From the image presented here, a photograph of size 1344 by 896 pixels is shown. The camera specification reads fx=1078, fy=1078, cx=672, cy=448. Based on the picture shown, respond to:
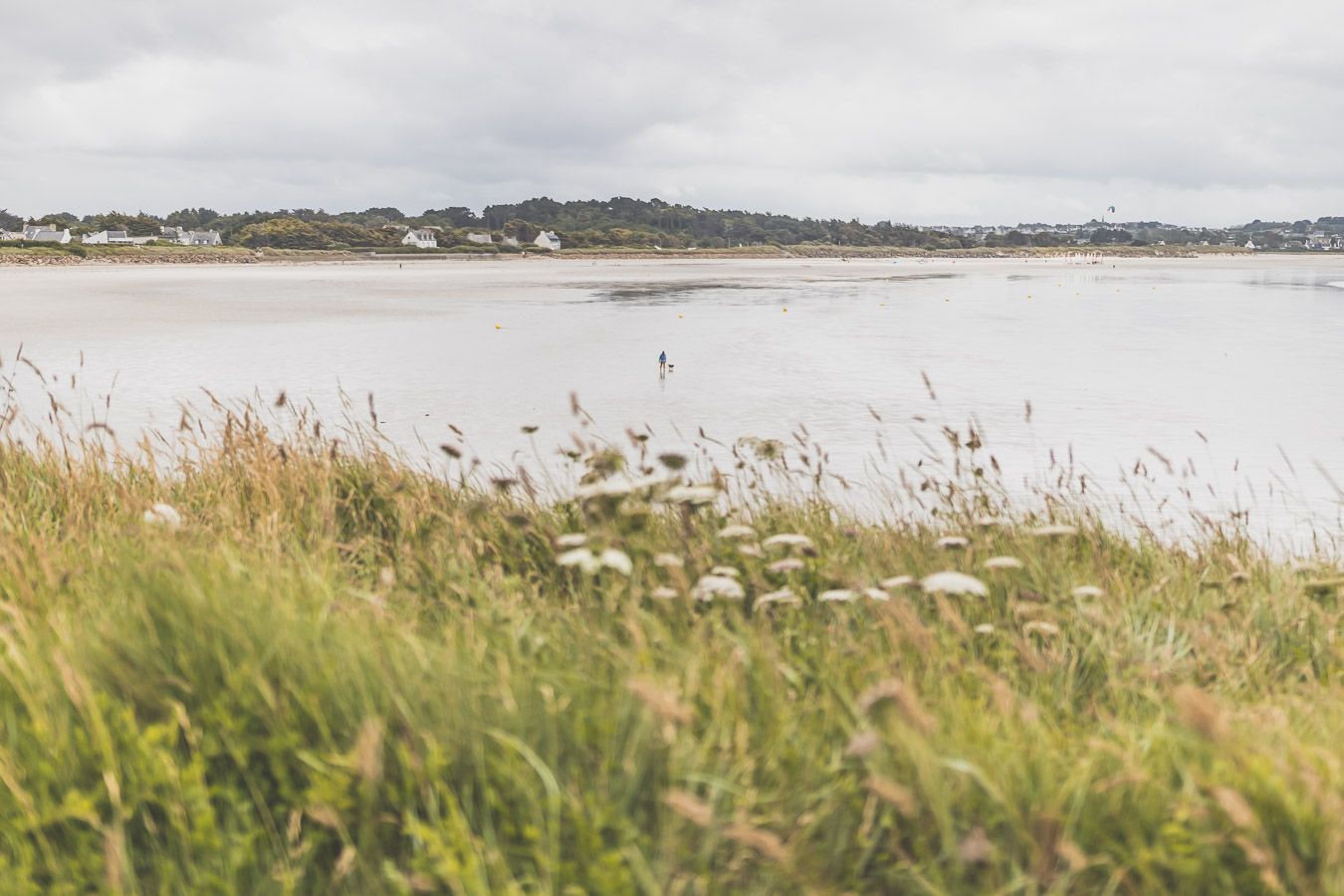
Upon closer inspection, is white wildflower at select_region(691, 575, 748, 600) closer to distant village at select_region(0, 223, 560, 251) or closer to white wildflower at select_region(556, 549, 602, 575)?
white wildflower at select_region(556, 549, 602, 575)

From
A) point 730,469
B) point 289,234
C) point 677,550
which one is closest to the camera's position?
point 677,550

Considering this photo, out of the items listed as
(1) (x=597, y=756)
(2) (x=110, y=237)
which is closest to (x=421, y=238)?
(2) (x=110, y=237)

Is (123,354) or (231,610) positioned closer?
(231,610)

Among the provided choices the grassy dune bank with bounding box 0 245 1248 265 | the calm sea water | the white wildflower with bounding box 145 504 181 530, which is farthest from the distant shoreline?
the white wildflower with bounding box 145 504 181 530

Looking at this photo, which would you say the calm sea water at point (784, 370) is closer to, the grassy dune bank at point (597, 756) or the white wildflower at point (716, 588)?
the white wildflower at point (716, 588)

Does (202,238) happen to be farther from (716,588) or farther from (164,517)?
(716,588)

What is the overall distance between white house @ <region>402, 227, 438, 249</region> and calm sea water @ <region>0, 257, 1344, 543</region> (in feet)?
358

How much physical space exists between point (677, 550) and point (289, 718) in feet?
7.04

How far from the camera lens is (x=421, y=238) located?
15725 cm

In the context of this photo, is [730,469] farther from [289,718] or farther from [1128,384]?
[1128,384]

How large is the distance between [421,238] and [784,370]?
144199mm

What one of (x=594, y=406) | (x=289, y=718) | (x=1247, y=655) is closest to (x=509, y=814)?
(x=289, y=718)

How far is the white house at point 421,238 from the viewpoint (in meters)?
152

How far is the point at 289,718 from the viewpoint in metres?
2.77
